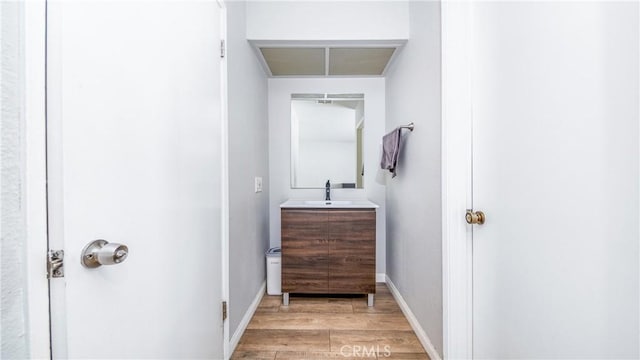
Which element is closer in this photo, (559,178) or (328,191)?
(559,178)

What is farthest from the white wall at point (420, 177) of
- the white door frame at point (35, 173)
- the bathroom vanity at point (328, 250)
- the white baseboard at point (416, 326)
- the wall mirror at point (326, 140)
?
the white door frame at point (35, 173)

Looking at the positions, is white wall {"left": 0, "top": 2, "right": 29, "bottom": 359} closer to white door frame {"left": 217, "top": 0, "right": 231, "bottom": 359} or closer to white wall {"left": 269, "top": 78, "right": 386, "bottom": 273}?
white door frame {"left": 217, "top": 0, "right": 231, "bottom": 359}

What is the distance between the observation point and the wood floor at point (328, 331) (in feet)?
5.02

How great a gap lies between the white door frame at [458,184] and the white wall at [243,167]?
3.74 ft

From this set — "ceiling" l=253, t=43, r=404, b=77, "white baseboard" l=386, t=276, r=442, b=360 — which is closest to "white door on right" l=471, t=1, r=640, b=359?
"white baseboard" l=386, t=276, r=442, b=360

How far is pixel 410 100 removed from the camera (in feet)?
6.05

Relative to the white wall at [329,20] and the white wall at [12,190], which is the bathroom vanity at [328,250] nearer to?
the white wall at [329,20]

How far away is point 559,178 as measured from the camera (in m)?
0.76

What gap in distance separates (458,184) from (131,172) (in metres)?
1.27

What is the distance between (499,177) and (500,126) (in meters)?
0.20

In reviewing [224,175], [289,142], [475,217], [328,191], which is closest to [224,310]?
[224,175]

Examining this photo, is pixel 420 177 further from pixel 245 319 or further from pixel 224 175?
pixel 245 319

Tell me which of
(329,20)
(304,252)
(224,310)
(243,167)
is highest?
(329,20)

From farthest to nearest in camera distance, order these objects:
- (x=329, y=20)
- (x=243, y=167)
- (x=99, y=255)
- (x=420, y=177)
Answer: (x=329, y=20) < (x=243, y=167) < (x=420, y=177) < (x=99, y=255)
